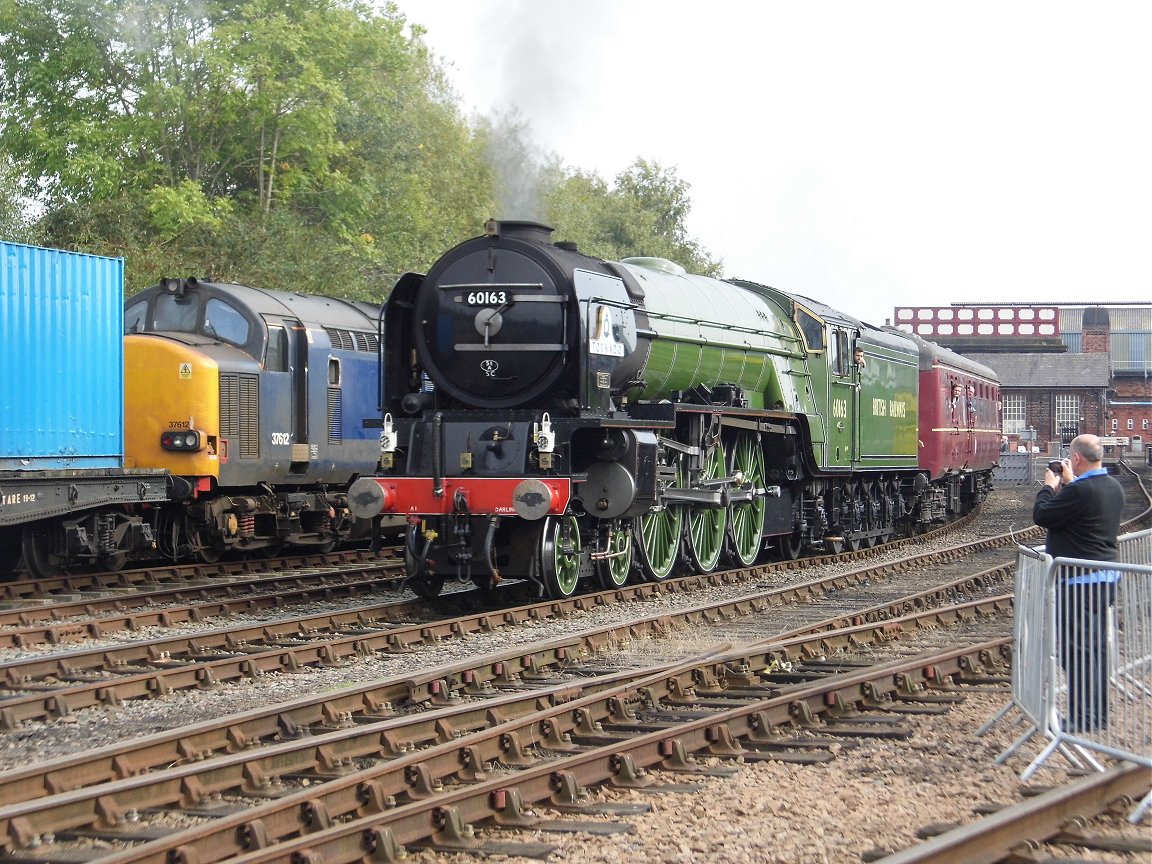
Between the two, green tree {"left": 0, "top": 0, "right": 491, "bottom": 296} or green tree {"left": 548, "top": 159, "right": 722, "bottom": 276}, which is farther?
green tree {"left": 548, "top": 159, "right": 722, "bottom": 276}

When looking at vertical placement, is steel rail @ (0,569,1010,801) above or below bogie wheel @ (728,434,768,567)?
below

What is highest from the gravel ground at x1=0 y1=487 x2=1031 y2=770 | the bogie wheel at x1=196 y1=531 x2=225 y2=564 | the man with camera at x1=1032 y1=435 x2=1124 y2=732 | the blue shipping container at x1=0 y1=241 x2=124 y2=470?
the blue shipping container at x1=0 y1=241 x2=124 y2=470

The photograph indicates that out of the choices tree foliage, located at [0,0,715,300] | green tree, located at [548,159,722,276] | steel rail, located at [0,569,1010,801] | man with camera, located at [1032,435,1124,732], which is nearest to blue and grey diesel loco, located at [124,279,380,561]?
steel rail, located at [0,569,1010,801]

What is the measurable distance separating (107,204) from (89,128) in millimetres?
1804

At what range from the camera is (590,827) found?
558cm

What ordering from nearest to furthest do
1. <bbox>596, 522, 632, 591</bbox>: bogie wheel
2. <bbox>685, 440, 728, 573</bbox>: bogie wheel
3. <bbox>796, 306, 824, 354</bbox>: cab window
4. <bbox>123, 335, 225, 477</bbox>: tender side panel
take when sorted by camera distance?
<bbox>596, 522, 632, 591</bbox>: bogie wheel
<bbox>123, 335, 225, 477</bbox>: tender side panel
<bbox>685, 440, 728, 573</bbox>: bogie wheel
<bbox>796, 306, 824, 354</bbox>: cab window

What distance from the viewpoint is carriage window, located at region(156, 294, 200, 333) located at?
1588 cm

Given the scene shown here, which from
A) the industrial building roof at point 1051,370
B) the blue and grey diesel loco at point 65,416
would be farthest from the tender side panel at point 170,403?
the industrial building roof at point 1051,370

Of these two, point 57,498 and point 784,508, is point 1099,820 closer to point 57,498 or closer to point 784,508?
point 57,498

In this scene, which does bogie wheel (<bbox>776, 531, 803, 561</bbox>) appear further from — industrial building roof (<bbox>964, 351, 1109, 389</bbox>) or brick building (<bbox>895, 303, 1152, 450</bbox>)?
industrial building roof (<bbox>964, 351, 1109, 389</bbox>)

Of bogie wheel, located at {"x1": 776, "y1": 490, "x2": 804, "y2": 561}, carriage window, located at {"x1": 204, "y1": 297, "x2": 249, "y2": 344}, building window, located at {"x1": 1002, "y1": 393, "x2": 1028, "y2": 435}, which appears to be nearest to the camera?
carriage window, located at {"x1": 204, "y1": 297, "x2": 249, "y2": 344}

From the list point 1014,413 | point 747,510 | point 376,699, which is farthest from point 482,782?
point 1014,413

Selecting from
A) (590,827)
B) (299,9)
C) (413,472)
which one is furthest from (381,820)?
(299,9)

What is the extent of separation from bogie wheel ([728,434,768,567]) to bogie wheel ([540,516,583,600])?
11.7 feet
